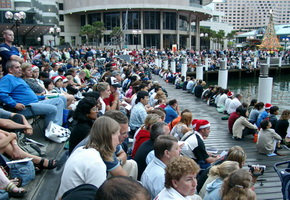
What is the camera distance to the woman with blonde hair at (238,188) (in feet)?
9.18

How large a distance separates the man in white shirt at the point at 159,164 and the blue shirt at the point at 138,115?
3315 millimetres

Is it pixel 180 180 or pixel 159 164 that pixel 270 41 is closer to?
pixel 159 164

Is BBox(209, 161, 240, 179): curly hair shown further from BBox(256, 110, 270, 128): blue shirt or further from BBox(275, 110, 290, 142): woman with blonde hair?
BBox(256, 110, 270, 128): blue shirt

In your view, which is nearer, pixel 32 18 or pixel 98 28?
pixel 32 18

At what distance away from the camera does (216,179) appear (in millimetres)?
3588

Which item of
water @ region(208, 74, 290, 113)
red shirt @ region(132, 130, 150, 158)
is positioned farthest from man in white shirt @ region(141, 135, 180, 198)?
water @ region(208, 74, 290, 113)

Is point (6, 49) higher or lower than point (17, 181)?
higher

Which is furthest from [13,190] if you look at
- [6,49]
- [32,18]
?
[32,18]

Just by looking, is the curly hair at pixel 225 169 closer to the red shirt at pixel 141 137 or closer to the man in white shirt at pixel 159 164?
the man in white shirt at pixel 159 164

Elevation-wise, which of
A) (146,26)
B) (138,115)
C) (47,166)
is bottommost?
(47,166)

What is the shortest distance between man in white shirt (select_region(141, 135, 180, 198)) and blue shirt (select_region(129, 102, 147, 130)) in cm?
332

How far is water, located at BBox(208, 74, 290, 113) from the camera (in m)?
26.6

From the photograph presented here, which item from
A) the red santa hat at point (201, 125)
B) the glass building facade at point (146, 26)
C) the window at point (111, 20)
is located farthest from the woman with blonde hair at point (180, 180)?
the window at point (111, 20)

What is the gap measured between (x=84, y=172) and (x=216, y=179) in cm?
184
